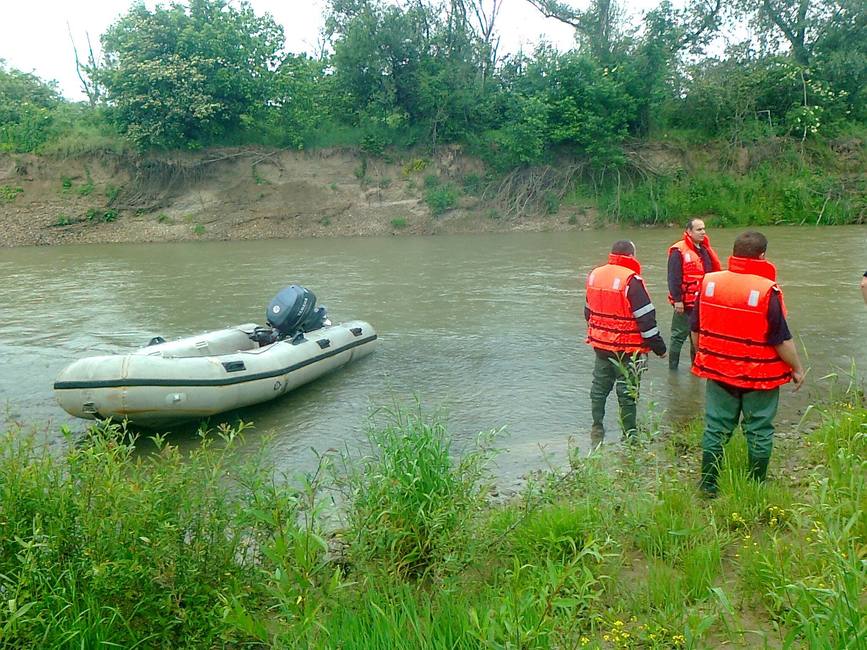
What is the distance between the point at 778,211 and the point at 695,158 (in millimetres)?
4008

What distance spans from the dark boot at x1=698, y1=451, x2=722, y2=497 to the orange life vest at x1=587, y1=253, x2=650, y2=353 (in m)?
1.19

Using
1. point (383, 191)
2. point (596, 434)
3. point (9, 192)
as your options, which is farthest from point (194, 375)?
point (9, 192)

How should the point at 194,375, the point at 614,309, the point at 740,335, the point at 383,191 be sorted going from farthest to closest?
the point at 383,191 → the point at 194,375 → the point at 614,309 → the point at 740,335

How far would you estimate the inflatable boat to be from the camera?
18.9 feet

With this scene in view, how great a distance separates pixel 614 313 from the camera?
5.39 meters

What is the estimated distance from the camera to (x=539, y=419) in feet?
20.3

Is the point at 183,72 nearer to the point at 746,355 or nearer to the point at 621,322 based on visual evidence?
→ the point at 621,322

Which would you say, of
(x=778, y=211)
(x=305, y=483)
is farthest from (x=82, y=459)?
(x=778, y=211)

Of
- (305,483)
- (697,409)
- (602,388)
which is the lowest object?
(697,409)

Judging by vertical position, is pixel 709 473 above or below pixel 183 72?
below

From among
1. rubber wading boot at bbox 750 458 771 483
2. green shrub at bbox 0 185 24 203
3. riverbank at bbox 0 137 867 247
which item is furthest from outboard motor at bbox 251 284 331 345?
green shrub at bbox 0 185 24 203

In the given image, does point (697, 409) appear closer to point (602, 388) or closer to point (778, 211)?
point (602, 388)

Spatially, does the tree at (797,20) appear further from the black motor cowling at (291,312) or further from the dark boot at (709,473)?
the dark boot at (709,473)

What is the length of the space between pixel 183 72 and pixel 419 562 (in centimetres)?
2404
